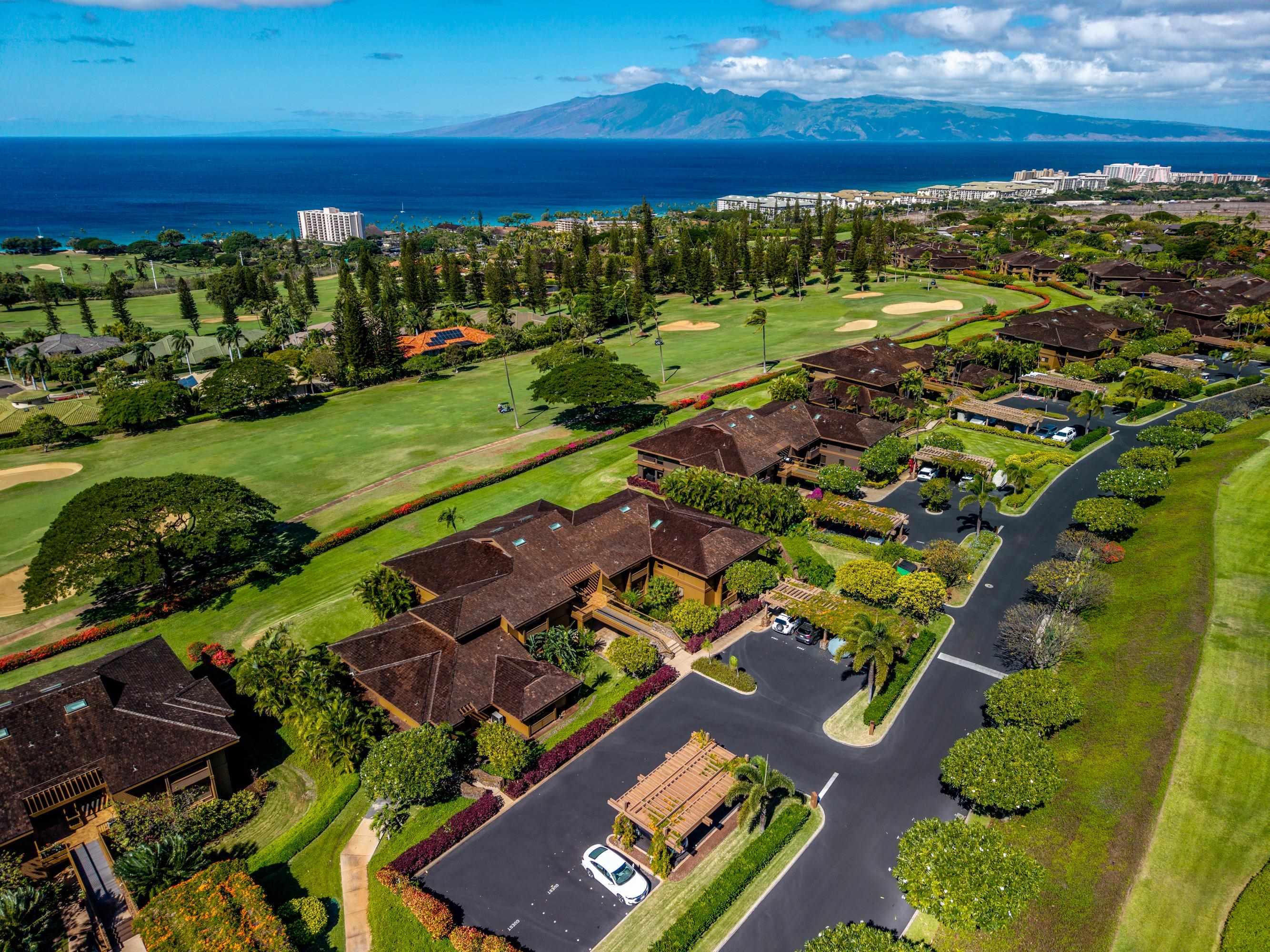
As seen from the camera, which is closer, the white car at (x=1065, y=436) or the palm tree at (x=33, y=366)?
the white car at (x=1065, y=436)

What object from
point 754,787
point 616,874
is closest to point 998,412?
point 754,787

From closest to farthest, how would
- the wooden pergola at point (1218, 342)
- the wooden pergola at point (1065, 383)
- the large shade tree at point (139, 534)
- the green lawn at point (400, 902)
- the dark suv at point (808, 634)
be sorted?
the green lawn at point (400, 902), the dark suv at point (808, 634), the large shade tree at point (139, 534), the wooden pergola at point (1065, 383), the wooden pergola at point (1218, 342)

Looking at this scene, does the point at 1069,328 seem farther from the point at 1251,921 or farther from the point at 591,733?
the point at 591,733

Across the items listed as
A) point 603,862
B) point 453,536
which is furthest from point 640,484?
point 603,862

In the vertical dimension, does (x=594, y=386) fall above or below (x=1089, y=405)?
above

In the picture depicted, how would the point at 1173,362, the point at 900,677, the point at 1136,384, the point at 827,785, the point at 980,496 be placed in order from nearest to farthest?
the point at 827,785, the point at 900,677, the point at 980,496, the point at 1136,384, the point at 1173,362

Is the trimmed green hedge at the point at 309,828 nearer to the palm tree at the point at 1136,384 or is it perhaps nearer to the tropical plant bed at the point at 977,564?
the tropical plant bed at the point at 977,564

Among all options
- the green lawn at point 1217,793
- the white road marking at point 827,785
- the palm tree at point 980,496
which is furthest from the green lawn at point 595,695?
the palm tree at point 980,496
